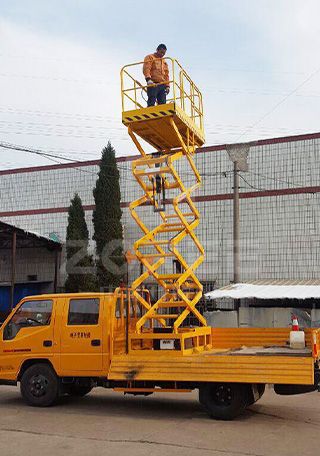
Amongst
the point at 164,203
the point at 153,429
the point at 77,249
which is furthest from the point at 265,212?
the point at 153,429

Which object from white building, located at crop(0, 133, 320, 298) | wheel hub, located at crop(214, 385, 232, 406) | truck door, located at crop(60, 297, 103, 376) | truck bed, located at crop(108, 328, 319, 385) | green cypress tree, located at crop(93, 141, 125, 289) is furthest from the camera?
green cypress tree, located at crop(93, 141, 125, 289)

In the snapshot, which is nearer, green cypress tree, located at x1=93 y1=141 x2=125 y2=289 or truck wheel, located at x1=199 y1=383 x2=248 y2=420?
truck wheel, located at x1=199 y1=383 x2=248 y2=420

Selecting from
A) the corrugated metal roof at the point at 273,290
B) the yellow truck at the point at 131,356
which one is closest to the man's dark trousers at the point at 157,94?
the yellow truck at the point at 131,356

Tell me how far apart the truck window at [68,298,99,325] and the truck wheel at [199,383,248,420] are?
7.49ft

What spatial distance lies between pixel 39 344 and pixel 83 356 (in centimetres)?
91

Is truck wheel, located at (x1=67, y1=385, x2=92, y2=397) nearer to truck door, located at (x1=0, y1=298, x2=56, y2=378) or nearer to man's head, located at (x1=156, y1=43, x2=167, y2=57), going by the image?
truck door, located at (x1=0, y1=298, x2=56, y2=378)

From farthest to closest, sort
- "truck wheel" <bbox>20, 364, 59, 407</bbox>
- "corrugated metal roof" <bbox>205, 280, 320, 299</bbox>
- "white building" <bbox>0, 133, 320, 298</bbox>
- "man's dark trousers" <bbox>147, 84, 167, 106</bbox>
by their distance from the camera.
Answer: "white building" <bbox>0, 133, 320, 298</bbox> → "corrugated metal roof" <bbox>205, 280, 320, 299</bbox> → "man's dark trousers" <bbox>147, 84, 167, 106</bbox> → "truck wheel" <bbox>20, 364, 59, 407</bbox>

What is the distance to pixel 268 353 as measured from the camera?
860cm

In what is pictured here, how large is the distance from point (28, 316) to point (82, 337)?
124 cm

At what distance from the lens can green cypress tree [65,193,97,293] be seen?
24.0 meters

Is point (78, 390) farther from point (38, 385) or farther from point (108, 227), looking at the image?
point (108, 227)

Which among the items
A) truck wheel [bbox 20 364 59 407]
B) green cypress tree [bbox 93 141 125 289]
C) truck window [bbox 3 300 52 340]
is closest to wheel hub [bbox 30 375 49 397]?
truck wheel [bbox 20 364 59 407]

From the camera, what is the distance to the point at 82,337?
9422 millimetres

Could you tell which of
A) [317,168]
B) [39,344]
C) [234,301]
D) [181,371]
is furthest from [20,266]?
[181,371]
